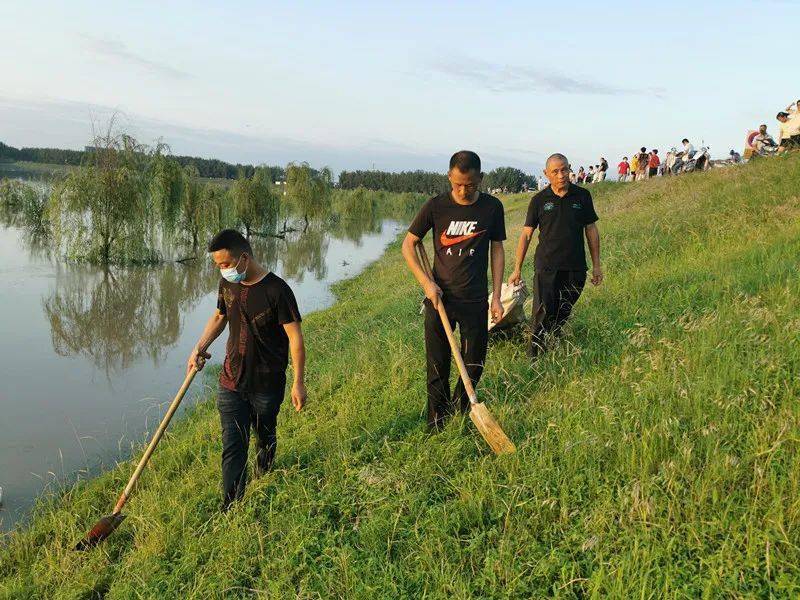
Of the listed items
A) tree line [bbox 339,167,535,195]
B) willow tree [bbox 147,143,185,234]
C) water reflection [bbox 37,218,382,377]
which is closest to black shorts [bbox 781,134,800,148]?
water reflection [bbox 37,218,382,377]

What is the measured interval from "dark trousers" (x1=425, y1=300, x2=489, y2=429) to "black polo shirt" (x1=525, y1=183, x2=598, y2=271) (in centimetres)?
118

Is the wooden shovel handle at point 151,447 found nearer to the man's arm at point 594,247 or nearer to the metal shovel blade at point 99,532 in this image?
the metal shovel blade at point 99,532

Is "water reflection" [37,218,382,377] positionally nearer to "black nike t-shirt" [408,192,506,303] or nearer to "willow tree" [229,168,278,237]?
"willow tree" [229,168,278,237]

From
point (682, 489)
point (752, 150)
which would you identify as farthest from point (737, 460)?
point (752, 150)

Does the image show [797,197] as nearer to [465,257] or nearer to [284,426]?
[465,257]

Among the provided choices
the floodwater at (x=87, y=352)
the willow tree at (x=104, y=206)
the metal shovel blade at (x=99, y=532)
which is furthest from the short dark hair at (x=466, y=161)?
the willow tree at (x=104, y=206)

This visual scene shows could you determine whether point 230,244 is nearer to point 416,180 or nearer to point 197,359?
point 197,359

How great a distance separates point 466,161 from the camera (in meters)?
3.34

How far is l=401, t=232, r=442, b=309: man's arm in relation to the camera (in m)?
3.40

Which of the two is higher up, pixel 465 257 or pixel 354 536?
pixel 465 257

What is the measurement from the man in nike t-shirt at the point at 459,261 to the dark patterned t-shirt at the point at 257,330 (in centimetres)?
84

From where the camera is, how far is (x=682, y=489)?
254cm

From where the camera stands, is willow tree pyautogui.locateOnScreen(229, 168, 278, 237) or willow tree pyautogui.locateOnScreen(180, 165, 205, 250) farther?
willow tree pyautogui.locateOnScreen(229, 168, 278, 237)

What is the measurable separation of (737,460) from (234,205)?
27.3 meters
